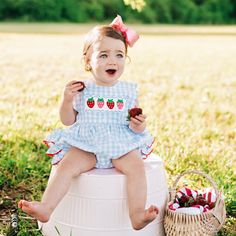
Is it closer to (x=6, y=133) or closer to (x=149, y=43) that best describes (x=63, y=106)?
(x=6, y=133)

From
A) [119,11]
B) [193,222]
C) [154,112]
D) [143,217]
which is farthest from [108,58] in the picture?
[119,11]

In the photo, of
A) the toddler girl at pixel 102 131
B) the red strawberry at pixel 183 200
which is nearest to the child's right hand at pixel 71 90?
the toddler girl at pixel 102 131

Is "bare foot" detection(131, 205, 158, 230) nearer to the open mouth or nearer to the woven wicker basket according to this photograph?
the woven wicker basket

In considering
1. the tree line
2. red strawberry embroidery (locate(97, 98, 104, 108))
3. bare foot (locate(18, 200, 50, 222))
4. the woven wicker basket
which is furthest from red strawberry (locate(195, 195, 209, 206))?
the tree line

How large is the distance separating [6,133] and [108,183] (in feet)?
7.38

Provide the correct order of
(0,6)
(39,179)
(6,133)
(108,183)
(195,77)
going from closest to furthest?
1. (108,183)
2. (39,179)
3. (6,133)
4. (195,77)
5. (0,6)

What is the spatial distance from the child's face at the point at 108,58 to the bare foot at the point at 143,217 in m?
0.66

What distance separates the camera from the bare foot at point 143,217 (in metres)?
2.79

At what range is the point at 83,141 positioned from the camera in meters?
2.99

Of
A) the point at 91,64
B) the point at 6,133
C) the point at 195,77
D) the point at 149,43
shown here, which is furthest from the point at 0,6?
the point at 91,64

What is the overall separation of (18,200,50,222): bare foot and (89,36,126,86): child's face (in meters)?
0.68

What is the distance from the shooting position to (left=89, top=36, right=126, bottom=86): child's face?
3004mm

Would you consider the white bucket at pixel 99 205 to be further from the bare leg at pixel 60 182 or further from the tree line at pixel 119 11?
the tree line at pixel 119 11

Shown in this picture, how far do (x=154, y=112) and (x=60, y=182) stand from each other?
3.45 m
